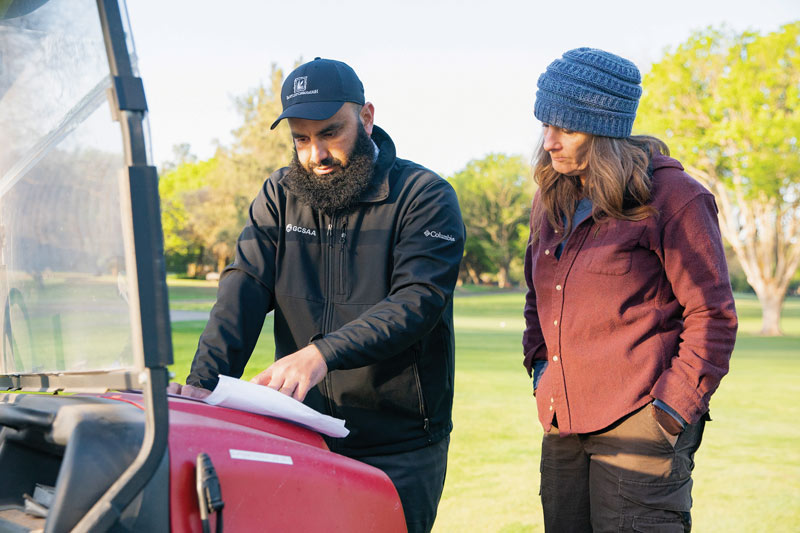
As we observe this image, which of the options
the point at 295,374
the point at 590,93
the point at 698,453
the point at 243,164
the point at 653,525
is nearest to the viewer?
the point at 295,374

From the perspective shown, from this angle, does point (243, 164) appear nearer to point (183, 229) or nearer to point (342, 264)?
point (183, 229)

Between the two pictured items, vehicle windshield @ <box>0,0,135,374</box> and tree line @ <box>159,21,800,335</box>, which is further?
tree line @ <box>159,21,800,335</box>

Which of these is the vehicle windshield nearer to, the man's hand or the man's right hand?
the man's right hand

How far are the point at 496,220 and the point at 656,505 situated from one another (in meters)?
76.7

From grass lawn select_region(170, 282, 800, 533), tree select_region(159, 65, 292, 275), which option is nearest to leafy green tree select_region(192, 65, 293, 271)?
tree select_region(159, 65, 292, 275)

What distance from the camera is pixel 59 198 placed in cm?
160

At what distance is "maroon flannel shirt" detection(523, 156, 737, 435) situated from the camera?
2.45 m

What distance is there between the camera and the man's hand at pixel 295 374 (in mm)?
1931

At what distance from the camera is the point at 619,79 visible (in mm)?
2605

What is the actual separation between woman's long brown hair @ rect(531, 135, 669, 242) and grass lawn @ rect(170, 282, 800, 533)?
10.6 feet

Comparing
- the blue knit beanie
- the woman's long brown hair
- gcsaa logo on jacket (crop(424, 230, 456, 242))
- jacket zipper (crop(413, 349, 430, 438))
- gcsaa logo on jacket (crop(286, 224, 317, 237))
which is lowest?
jacket zipper (crop(413, 349, 430, 438))

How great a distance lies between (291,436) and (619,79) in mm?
1548

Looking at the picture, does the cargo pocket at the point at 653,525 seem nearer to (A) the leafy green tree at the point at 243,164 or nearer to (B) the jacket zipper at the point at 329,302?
(B) the jacket zipper at the point at 329,302

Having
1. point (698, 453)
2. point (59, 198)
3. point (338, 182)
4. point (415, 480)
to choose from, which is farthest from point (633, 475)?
point (698, 453)
